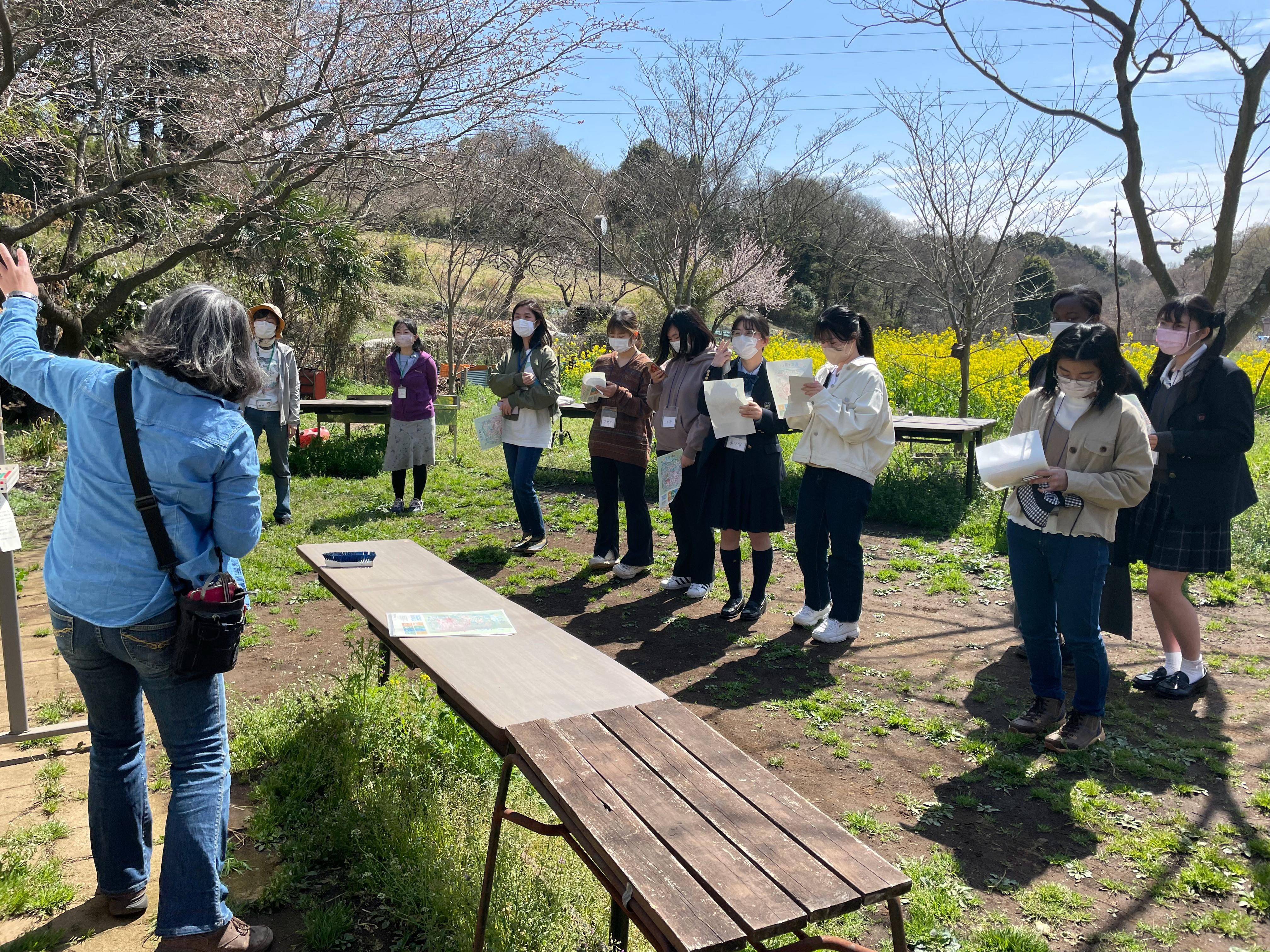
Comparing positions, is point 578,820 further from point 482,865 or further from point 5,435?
point 5,435

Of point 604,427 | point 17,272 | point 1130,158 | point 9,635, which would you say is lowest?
point 9,635

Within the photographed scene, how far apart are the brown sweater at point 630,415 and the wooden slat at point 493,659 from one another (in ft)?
8.60

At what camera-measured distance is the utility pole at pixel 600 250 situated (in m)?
12.1

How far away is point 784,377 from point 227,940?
394cm

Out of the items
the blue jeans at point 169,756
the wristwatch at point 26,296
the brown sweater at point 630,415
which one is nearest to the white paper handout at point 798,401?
the brown sweater at point 630,415

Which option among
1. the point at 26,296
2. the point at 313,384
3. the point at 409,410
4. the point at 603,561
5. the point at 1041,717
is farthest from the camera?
the point at 313,384

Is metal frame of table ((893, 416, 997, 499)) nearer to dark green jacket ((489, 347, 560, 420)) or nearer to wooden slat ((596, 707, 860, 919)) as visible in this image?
dark green jacket ((489, 347, 560, 420))

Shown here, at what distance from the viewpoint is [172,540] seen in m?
2.33

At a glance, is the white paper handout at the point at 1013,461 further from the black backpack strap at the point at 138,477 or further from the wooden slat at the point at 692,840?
the black backpack strap at the point at 138,477

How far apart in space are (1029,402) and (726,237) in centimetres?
1286

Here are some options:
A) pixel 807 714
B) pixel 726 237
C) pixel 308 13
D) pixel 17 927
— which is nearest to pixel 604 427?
pixel 807 714

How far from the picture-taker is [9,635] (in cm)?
367

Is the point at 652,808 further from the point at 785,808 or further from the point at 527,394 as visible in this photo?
the point at 527,394

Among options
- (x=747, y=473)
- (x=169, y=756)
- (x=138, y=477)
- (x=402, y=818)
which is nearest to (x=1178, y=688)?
(x=747, y=473)
